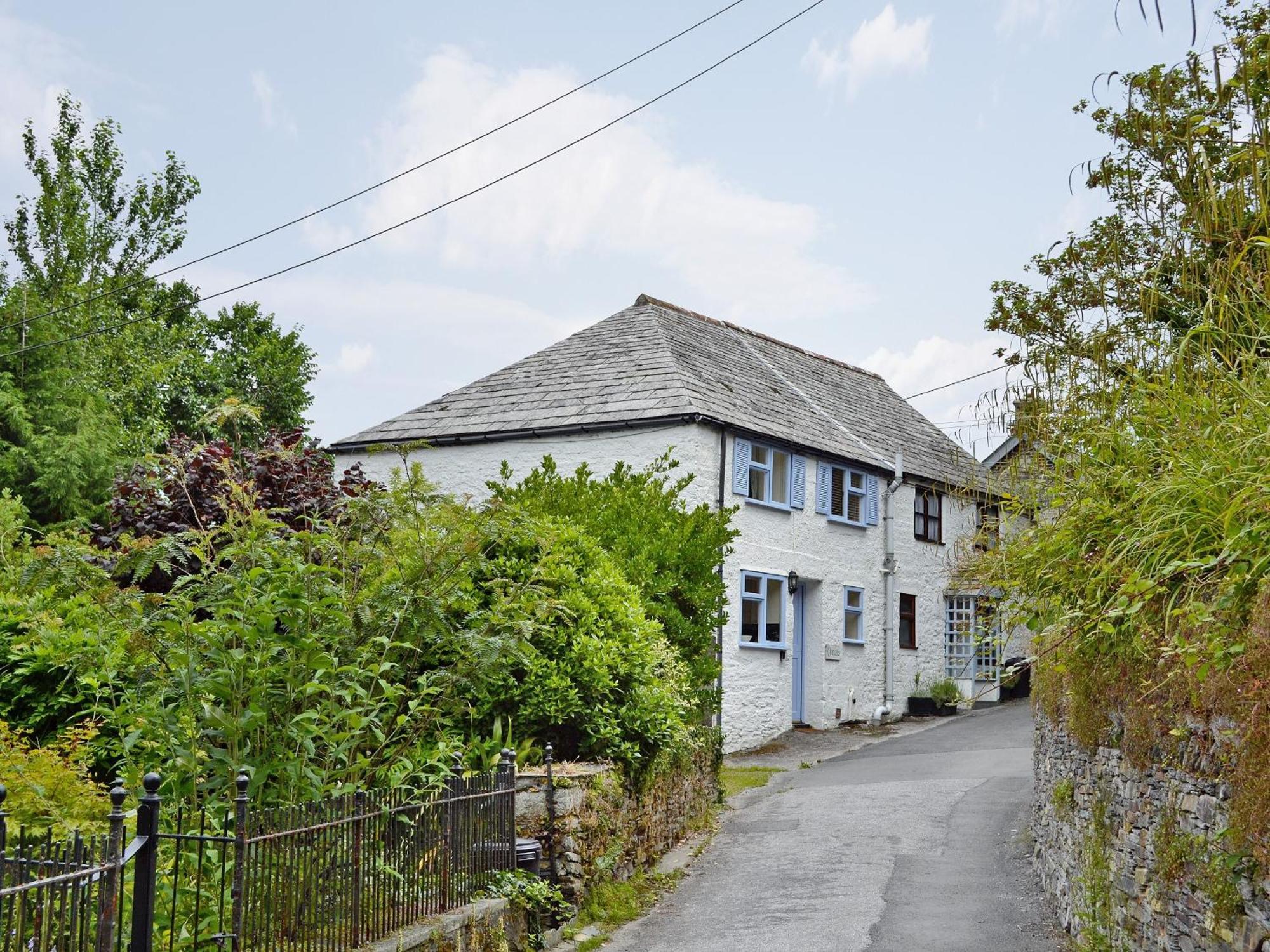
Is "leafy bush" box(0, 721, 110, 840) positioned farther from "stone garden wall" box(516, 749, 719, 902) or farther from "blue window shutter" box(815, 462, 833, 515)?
"blue window shutter" box(815, 462, 833, 515)

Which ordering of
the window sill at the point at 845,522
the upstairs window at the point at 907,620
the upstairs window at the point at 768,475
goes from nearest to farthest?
the upstairs window at the point at 768,475, the window sill at the point at 845,522, the upstairs window at the point at 907,620

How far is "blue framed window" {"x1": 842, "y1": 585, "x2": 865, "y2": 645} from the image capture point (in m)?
25.0

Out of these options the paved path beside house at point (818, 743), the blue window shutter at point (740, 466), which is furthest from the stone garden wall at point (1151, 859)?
the blue window shutter at point (740, 466)

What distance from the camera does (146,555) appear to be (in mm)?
7129

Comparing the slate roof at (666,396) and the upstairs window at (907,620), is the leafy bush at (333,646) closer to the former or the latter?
the slate roof at (666,396)

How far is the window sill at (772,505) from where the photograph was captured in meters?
21.9

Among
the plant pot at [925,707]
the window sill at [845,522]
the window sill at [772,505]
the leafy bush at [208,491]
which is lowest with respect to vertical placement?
the plant pot at [925,707]

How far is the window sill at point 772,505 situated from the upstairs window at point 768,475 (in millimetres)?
12

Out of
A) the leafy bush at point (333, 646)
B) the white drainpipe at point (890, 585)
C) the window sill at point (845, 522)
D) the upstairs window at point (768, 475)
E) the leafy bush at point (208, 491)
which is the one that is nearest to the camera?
the leafy bush at point (333, 646)

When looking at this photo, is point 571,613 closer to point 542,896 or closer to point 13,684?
point 542,896

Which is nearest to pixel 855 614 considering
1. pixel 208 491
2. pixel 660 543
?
pixel 660 543

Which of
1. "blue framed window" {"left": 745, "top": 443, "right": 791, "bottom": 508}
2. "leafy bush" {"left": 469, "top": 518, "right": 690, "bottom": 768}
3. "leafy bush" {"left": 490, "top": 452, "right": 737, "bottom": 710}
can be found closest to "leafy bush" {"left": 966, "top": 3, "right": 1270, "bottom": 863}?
"leafy bush" {"left": 469, "top": 518, "right": 690, "bottom": 768}

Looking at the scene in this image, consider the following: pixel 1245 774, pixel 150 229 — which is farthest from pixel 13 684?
pixel 150 229

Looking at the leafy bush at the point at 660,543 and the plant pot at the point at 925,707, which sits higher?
the leafy bush at the point at 660,543
